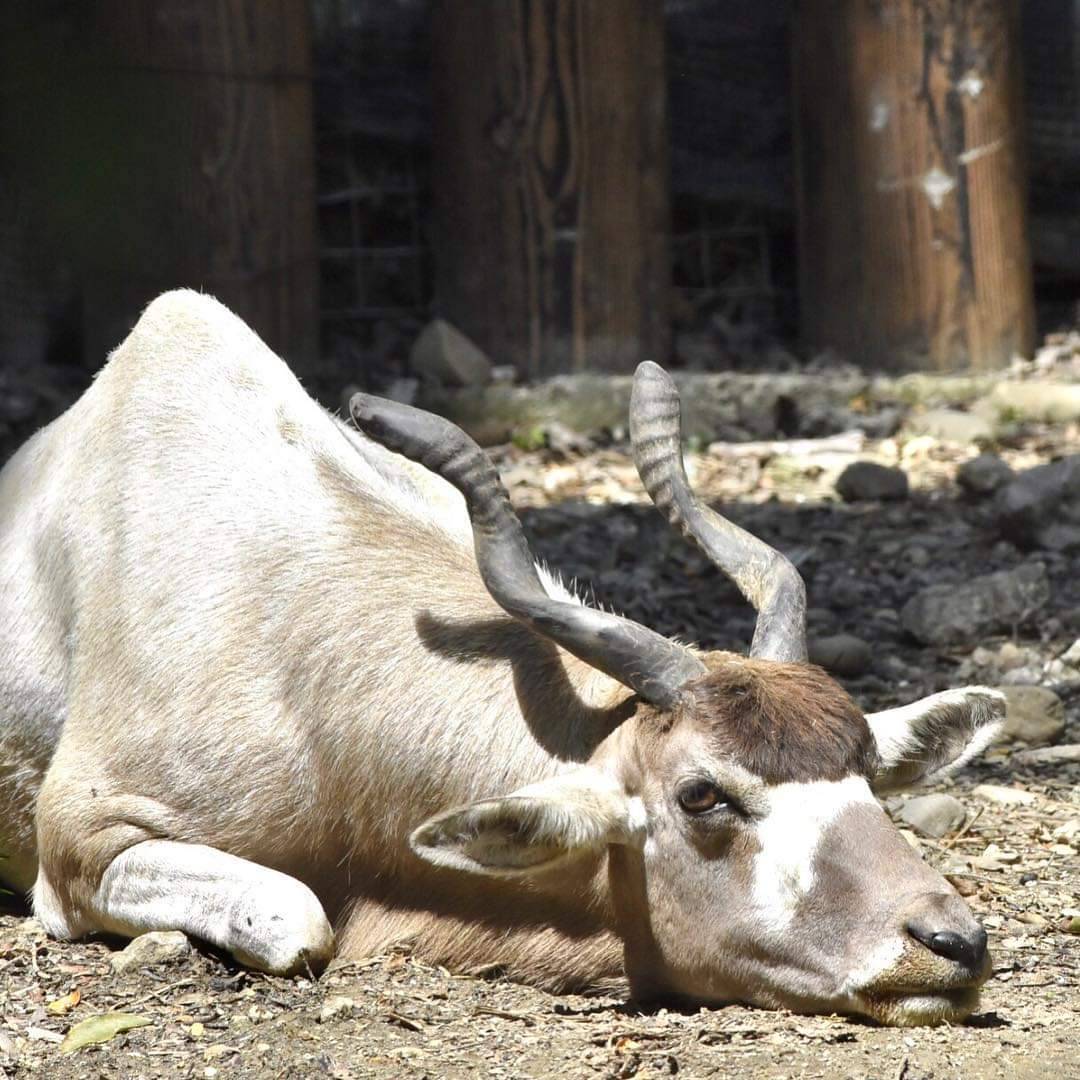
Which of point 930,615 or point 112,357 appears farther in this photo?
point 930,615

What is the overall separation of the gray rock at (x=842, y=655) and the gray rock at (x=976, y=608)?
15.5 inches

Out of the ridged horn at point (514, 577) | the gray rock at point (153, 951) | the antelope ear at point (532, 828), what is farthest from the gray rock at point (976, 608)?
the gray rock at point (153, 951)

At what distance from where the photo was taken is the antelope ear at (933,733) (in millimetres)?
4195

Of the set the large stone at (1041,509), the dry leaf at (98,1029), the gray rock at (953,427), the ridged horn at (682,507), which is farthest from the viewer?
the gray rock at (953,427)

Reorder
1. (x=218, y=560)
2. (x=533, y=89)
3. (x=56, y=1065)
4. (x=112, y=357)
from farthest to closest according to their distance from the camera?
(x=533, y=89) → (x=112, y=357) → (x=218, y=560) → (x=56, y=1065)

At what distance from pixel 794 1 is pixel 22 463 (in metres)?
5.83

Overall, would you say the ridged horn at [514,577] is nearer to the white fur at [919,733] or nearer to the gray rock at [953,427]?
the white fur at [919,733]

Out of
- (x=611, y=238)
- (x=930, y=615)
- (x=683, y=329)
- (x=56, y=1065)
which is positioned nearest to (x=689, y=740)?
(x=56, y=1065)

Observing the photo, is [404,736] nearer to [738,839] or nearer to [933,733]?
[738,839]

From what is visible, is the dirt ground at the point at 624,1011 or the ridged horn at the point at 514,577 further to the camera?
the ridged horn at the point at 514,577

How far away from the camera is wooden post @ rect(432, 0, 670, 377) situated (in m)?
9.34

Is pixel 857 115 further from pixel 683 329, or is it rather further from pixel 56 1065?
pixel 56 1065

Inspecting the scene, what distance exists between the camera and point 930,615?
6734 mm

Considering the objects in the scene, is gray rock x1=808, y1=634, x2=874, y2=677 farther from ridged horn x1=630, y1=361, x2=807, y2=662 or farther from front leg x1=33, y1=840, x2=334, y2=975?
front leg x1=33, y1=840, x2=334, y2=975
